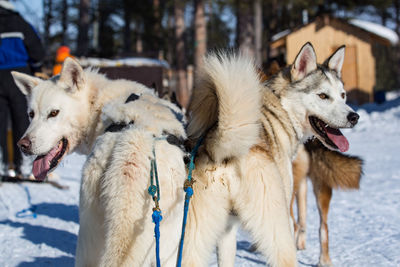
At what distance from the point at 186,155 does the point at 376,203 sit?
3.90 meters

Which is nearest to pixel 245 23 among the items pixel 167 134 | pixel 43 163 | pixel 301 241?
pixel 301 241

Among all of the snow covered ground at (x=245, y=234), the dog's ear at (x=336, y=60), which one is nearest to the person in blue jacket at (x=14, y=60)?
the snow covered ground at (x=245, y=234)

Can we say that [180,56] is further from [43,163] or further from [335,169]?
[43,163]

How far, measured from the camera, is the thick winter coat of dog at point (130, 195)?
5.68 ft

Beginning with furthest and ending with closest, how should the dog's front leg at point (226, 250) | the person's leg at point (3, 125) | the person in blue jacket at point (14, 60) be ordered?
the person's leg at point (3, 125) < the person in blue jacket at point (14, 60) < the dog's front leg at point (226, 250)

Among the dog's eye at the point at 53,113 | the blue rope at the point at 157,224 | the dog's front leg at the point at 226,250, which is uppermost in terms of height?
the dog's eye at the point at 53,113

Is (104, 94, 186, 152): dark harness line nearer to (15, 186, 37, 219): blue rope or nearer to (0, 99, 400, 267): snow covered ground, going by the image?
(0, 99, 400, 267): snow covered ground

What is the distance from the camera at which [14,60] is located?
18.4 ft

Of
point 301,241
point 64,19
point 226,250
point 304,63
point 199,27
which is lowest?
point 301,241

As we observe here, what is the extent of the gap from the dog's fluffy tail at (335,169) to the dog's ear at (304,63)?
40.2 inches

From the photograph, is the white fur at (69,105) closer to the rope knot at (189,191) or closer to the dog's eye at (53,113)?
the dog's eye at (53,113)

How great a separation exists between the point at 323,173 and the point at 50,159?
97.9 inches

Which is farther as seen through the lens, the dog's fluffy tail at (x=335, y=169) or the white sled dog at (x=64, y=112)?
the dog's fluffy tail at (x=335, y=169)

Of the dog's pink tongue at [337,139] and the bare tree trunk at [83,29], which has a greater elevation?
the bare tree trunk at [83,29]
